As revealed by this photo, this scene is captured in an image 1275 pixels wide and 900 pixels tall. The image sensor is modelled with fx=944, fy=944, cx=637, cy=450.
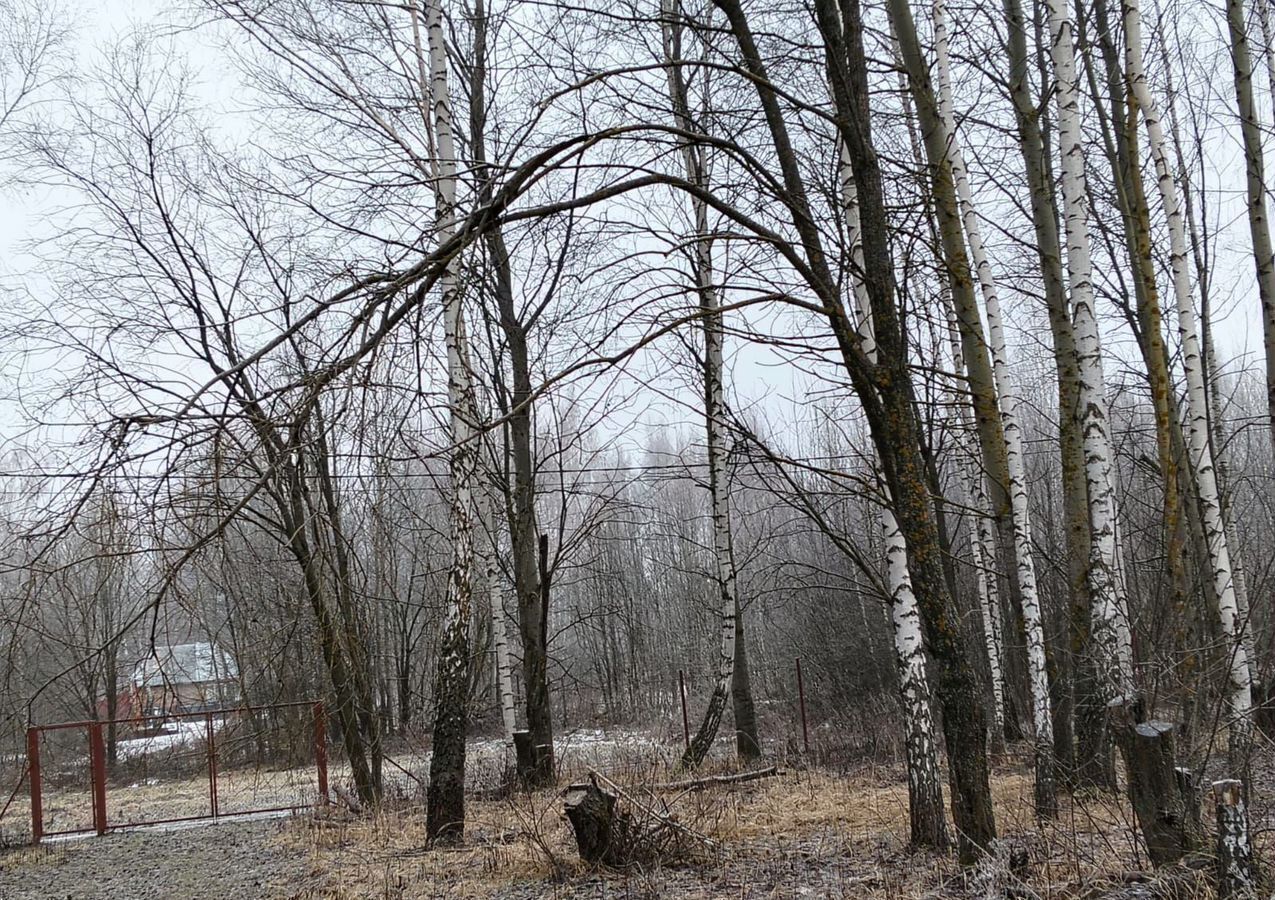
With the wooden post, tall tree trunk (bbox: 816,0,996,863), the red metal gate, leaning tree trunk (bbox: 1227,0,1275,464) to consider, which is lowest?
the red metal gate

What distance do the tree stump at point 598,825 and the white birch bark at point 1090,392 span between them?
3.05m

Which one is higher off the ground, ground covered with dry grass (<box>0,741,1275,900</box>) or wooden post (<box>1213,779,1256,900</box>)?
wooden post (<box>1213,779,1256,900</box>)

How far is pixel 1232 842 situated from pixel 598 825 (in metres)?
3.60

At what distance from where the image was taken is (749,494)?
134 ft

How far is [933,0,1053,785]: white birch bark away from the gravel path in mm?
5457

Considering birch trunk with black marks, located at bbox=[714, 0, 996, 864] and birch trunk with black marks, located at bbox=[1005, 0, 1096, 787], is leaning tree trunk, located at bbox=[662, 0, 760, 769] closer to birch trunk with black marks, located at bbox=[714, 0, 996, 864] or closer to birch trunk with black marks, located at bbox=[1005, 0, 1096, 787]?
birch trunk with black marks, located at bbox=[1005, 0, 1096, 787]

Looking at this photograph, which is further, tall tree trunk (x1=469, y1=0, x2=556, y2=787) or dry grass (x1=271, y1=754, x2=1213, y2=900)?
tall tree trunk (x1=469, y1=0, x2=556, y2=787)

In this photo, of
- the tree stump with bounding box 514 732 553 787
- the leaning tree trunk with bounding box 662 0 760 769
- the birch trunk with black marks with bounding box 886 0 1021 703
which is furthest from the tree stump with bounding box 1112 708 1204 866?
the leaning tree trunk with bounding box 662 0 760 769

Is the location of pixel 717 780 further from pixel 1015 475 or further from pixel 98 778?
pixel 98 778

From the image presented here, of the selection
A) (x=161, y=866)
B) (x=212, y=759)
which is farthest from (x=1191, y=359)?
(x=212, y=759)

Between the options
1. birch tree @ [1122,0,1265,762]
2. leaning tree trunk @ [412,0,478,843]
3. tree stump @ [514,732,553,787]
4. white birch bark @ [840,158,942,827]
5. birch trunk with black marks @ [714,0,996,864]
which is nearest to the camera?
birch trunk with black marks @ [714,0,996,864]

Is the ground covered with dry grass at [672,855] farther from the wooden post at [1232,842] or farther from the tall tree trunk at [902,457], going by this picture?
the tall tree trunk at [902,457]

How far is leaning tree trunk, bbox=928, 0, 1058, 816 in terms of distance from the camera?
262 inches

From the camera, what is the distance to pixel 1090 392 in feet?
17.3
